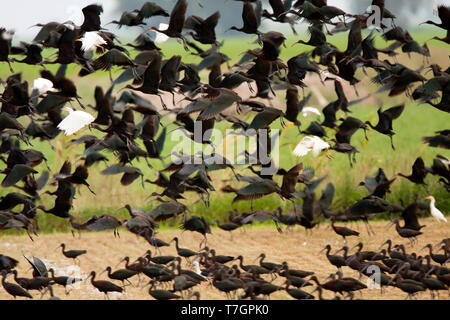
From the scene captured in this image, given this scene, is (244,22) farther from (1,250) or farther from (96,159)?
(1,250)

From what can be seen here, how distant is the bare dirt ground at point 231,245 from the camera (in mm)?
7156

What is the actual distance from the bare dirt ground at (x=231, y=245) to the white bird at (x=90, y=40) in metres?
2.66

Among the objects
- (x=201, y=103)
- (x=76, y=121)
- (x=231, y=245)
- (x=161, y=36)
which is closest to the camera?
(x=201, y=103)

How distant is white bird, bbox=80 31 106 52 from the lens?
4688mm

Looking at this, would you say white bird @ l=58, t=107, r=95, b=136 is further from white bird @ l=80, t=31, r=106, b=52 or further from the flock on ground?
white bird @ l=80, t=31, r=106, b=52

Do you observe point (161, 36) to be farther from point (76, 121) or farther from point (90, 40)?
point (76, 121)

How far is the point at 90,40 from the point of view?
471 centimetres

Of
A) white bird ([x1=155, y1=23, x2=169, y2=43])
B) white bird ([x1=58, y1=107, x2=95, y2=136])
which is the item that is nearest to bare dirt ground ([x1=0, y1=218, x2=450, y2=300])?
white bird ([x1=58, y1=107, x2=95, y2=136])

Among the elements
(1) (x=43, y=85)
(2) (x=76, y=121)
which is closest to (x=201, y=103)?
(2) (x=76, y=121)

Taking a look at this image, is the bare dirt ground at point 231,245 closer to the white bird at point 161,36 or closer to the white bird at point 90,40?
the white bird at point 161,36

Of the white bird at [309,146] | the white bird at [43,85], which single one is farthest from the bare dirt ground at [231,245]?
the white bird at [43,85]

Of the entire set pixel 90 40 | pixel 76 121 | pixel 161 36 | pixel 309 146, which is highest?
pixel 161 36

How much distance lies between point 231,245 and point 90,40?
371 cm

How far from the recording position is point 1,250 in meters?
8.00
